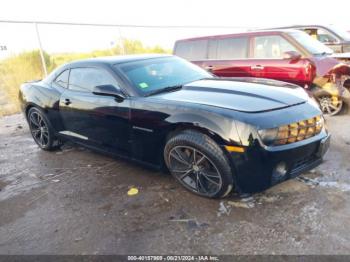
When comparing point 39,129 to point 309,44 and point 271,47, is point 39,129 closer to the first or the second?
point 271,47

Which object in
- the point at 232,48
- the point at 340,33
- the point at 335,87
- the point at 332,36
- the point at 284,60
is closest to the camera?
the point at 335,87

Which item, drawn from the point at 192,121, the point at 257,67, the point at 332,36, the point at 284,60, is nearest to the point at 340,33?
the point at 332,36

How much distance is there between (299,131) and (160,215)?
1.54m

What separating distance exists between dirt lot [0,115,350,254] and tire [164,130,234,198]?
146 mm

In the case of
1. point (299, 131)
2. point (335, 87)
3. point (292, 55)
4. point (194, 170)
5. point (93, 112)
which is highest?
point (292, 55)

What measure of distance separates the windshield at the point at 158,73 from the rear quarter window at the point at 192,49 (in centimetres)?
299

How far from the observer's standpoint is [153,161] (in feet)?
11.7

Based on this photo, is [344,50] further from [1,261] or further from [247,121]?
[1,261]

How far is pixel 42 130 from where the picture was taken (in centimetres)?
514

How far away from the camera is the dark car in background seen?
8.38m

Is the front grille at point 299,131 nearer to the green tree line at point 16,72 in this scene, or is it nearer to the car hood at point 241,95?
the car hood at point 241,95

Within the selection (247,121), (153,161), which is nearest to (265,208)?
(247,121)

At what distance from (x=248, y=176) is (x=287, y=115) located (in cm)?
67

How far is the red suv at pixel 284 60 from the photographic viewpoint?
5.70 meters
